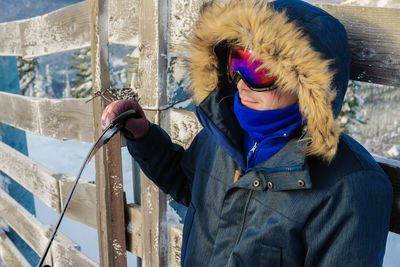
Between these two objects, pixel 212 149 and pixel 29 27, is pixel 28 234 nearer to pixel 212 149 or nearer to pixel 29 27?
pixel 29 27

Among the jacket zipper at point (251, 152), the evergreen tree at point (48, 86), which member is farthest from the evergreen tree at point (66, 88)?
the jacket zipper at point (251, 152)

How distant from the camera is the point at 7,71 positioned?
156 inches

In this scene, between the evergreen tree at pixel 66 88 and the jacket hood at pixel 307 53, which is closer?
the jacket hood at pixel 307 53

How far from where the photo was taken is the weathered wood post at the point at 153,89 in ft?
5.60

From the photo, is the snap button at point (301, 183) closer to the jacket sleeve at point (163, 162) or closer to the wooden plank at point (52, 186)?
the jacket sleeve at point (163, 162)

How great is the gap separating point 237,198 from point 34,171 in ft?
8.10

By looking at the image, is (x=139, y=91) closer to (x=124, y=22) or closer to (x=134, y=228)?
(x=124, y=22)

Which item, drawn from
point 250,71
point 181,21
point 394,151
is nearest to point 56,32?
point 181,21

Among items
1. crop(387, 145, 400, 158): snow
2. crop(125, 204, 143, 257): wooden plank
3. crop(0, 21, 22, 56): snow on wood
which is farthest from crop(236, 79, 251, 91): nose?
crop(387, 145, 400, 158): snow

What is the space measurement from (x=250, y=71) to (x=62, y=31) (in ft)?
5.31

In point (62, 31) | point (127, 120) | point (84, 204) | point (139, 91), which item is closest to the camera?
point (127, 120)

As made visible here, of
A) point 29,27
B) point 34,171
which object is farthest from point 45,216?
point 29,27

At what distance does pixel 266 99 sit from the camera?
1.22 metres

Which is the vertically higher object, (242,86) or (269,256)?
(242,86)
